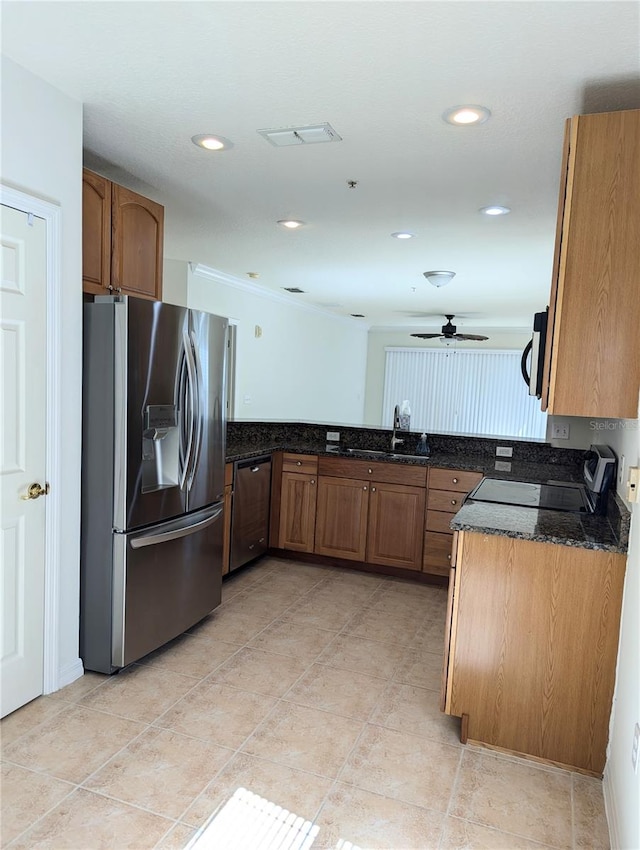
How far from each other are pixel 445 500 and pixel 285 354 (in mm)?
3823

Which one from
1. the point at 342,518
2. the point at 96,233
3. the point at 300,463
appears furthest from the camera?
the point at 300,463

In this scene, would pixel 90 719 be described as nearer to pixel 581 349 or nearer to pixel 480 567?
pixel 480 567

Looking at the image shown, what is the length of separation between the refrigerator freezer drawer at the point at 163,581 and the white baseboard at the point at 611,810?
6.54ft

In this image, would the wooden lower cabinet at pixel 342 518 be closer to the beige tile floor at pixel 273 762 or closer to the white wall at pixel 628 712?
the beige tile floor at pixel 273 762

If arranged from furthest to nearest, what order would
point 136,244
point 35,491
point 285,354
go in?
point 285,354, point 136,244, point 35,491

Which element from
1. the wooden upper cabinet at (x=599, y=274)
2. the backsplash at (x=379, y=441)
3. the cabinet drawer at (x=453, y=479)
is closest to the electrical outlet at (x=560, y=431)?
the backsplash at (x=379, y=441)

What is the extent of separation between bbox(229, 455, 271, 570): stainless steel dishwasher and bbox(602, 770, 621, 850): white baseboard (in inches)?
103

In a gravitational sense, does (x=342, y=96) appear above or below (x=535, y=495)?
above

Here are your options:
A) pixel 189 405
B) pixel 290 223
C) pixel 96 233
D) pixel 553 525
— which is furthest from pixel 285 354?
pixel 553 525

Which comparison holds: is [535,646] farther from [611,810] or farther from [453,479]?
[453,479]

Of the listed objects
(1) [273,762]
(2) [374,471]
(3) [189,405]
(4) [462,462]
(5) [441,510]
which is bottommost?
(1) [273,762]

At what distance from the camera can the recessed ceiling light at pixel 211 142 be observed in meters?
2.63

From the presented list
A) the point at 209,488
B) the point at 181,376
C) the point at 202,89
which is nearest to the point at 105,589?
the point at 209,488

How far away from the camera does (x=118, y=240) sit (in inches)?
114
